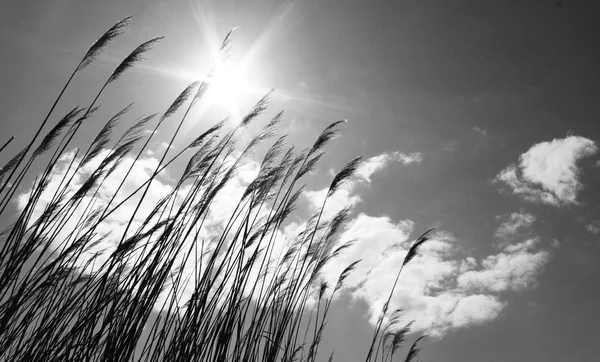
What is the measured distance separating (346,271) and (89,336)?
228 cm

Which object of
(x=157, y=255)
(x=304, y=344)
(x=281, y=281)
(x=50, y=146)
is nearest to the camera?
(x=157, y=255)

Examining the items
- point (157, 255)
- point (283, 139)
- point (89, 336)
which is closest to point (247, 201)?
point (283, 139)

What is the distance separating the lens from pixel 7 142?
78.9 inches

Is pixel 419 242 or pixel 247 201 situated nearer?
pixel 247 201

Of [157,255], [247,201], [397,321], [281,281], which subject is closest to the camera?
[157,255]

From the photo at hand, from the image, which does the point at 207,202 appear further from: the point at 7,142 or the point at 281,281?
the point at 7,142

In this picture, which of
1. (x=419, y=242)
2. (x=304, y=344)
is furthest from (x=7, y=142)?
(x=419, y=242)

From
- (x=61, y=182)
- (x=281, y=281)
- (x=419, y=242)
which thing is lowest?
(x=281, y=281)

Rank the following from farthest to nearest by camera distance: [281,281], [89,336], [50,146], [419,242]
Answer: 1. [419,242]
2. [281,281]
3. [50,146]
4. [89,336]

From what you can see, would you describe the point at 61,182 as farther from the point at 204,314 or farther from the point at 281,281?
the point at 281,281

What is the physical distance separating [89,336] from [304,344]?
5.62ft

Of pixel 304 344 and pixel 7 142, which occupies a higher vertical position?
pixel 7 142

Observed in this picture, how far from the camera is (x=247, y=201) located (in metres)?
2.69

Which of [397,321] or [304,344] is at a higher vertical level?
[397,321]
